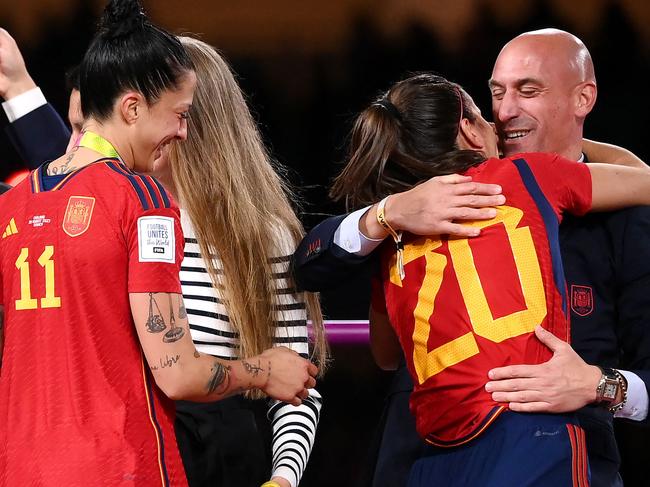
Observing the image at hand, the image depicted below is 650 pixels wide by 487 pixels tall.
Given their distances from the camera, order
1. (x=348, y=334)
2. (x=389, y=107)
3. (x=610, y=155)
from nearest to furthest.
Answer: (x=389, y=107), (x=610, y=155), (x=348, y=334)

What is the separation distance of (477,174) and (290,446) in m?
0.56

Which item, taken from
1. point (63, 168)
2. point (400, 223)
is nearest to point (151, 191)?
point (63, 168)

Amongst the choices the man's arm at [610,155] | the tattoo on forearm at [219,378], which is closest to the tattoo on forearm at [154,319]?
the tattoo on forearm at [219,378]

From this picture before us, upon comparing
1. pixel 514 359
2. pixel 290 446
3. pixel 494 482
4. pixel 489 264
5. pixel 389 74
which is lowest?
pixel 389 74

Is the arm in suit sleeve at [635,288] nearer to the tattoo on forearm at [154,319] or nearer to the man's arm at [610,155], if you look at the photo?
the man's arm at [610,155]

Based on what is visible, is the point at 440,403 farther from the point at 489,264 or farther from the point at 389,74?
the point at 389,74

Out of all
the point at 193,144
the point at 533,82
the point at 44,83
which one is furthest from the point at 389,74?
the point at 193,144

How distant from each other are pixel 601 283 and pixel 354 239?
0.46 metres

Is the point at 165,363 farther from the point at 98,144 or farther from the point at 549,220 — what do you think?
the point at 549,220

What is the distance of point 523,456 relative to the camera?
4.79 ft

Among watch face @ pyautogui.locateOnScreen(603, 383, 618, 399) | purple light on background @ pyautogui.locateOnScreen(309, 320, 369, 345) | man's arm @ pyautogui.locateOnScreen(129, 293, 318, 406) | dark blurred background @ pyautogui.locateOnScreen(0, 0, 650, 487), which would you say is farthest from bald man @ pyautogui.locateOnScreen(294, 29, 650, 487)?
dark blurred background @ pyautogui.locateOnScreen(0, 0, 650, 487)

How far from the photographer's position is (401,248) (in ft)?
5.38

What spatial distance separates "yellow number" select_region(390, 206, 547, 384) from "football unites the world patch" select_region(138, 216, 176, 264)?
16.3 inches

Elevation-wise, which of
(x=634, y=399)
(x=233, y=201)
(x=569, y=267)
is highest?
(x=233, y=201)
